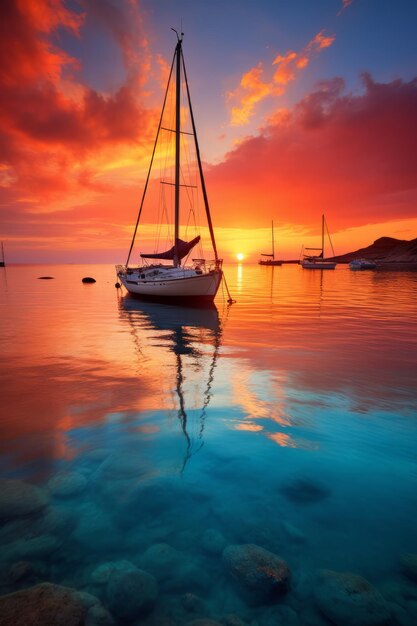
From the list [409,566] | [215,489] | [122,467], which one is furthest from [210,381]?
[409,566]

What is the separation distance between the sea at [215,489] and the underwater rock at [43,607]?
243mm

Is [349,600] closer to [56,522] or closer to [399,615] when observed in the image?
[399,615]

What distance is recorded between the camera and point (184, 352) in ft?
43.7

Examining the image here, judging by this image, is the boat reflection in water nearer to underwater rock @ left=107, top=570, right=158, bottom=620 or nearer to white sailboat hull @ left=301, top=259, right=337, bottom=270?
underwater rock @ left=107, top=570, right=158, bottom=620

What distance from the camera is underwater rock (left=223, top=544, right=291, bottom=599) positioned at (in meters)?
3.29

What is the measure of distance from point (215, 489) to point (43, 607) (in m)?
2.64

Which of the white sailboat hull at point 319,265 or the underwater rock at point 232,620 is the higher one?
the white sailboat hull at point 319,265

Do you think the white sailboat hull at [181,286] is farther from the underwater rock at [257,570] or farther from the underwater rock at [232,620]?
the underwater rock at [232,620]

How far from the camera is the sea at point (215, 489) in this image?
10.8 feet

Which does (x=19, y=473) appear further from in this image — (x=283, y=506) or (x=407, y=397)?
(x=407, y=397)

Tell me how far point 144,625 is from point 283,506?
2.32 m

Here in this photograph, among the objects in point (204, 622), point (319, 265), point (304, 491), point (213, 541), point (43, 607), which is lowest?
point (304, 491)

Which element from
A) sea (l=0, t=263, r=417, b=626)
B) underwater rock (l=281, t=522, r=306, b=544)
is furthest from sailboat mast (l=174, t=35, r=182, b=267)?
underwater rock (l=281, t=522, r=306, b=544)

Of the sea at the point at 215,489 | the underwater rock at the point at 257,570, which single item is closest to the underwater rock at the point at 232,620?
the sea at the point at 215,489
